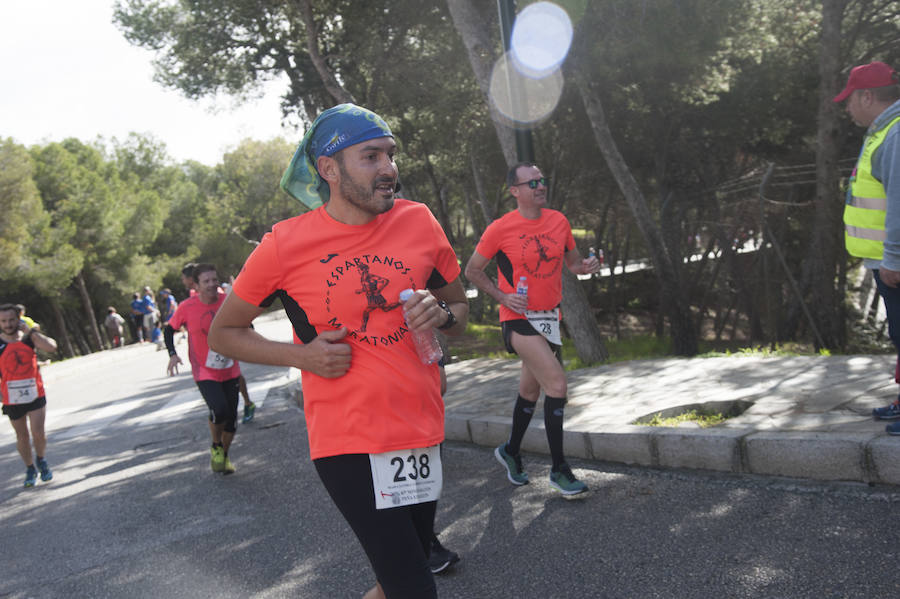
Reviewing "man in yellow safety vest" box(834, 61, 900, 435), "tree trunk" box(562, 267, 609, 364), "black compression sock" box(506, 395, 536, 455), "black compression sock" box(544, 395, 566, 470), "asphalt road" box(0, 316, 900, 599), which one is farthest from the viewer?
"tree trunk" box(562, 267, 609, 364)

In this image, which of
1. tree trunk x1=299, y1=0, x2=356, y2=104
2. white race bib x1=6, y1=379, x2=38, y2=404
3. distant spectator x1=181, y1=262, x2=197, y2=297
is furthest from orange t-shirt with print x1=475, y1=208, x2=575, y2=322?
tree trunk x1=299, y1=0, x2=356, y2=104

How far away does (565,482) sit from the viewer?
15.4ft

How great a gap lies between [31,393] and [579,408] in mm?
5314

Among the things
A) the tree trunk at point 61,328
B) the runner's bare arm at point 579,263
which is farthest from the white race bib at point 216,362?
the tree trunk at point 61,328

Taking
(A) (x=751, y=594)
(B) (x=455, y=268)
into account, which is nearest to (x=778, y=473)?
(A) (x=751, y=594)

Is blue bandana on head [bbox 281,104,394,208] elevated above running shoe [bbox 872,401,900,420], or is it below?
above

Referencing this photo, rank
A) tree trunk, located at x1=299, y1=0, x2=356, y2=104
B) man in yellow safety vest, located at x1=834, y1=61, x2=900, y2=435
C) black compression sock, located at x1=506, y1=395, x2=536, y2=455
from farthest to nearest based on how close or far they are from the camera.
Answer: tree trunk, located at x1=299, y1=0, x2=356, y2=104
black compression sock, located at x1=506, y1=395, x2=536, y2=455
man in yellow safety vest, located at x1=834, y1=61, x2=900, y2=435

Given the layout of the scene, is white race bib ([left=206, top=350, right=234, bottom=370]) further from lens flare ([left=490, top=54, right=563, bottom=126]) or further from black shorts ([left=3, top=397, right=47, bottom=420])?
lens flare ([left=490, top=54, right=563, bottom=126])

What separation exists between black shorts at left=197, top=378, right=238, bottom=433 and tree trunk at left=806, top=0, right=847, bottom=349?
8316 mm

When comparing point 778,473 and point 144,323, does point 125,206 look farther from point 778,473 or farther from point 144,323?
point 778,473

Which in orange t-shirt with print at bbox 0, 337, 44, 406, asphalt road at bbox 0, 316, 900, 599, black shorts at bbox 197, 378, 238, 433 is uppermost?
orange t-shirt with print at bbox 0, 337, 44, 406

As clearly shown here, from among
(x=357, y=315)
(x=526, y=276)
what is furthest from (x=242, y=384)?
(x=357, y=315)

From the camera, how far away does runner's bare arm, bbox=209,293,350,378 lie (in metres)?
2.37

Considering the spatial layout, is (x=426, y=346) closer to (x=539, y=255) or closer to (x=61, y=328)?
(x=539, y=255)
